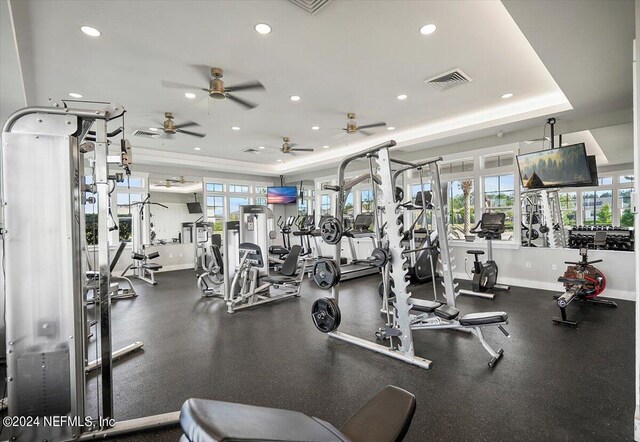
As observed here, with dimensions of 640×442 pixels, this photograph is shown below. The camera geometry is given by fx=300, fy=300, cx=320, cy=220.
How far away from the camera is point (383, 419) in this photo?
1.01 m

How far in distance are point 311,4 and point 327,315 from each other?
301cm

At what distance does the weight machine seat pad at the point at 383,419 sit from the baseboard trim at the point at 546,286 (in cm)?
563

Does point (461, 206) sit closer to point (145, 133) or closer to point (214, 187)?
point (145, 133)

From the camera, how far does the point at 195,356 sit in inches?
120

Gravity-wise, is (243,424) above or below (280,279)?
above

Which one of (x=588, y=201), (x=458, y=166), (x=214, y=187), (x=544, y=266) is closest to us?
(x=544, y=266)

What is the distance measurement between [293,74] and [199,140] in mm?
4130

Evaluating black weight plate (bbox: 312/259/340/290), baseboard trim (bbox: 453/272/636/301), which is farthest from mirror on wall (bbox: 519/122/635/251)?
black weight plate (bbox: 312/259/340/290)

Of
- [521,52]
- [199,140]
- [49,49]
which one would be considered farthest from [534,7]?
[199,140]

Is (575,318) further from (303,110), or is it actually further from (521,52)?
(303,110)

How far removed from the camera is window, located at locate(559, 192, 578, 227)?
22.3ft

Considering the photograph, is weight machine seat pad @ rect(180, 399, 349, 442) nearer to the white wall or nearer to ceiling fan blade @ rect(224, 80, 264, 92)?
ceiling fan blade @ rect(224, 80, 264, 92)

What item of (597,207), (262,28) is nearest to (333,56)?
(262,28)

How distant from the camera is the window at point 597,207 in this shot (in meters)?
6.85
